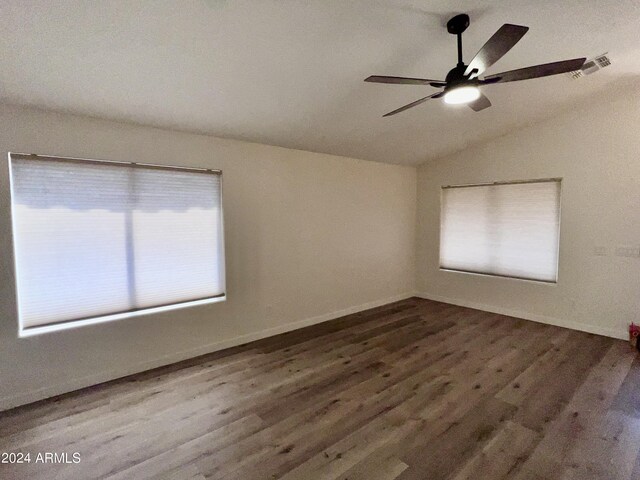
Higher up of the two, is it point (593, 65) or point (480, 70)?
point (593, 65)

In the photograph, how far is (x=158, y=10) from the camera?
1.84 metres

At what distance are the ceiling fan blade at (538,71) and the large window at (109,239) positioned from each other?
2.90 m

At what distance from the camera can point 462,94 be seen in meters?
2.24

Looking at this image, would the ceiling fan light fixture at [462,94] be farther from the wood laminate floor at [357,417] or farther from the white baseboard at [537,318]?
the white baseboard at [537,318]

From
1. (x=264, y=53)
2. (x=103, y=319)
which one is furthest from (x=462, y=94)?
(x=103, y=319)

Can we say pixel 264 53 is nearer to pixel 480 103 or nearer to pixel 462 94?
pixel 462 94

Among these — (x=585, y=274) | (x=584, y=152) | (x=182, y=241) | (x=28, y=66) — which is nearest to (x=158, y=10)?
(x=28, y=66)

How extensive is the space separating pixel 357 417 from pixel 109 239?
2.77 meters

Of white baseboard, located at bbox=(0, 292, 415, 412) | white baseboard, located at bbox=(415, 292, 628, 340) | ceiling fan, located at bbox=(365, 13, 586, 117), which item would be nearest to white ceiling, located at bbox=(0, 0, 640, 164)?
ceiling fan, located at bbox=(365, 13, 586, 117)

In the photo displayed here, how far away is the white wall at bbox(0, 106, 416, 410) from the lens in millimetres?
2617

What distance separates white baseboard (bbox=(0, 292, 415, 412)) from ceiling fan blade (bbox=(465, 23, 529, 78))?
11.5 feet

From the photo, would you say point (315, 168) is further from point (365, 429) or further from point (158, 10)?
point (365, 429)

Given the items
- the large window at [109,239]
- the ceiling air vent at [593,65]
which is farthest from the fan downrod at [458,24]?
the large window at [109,239]

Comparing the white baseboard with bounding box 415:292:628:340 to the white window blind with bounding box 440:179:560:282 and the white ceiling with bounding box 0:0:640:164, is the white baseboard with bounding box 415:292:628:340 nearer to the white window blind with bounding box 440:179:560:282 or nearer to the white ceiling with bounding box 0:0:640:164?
the white window blind with bounding box 440:179:560:282
